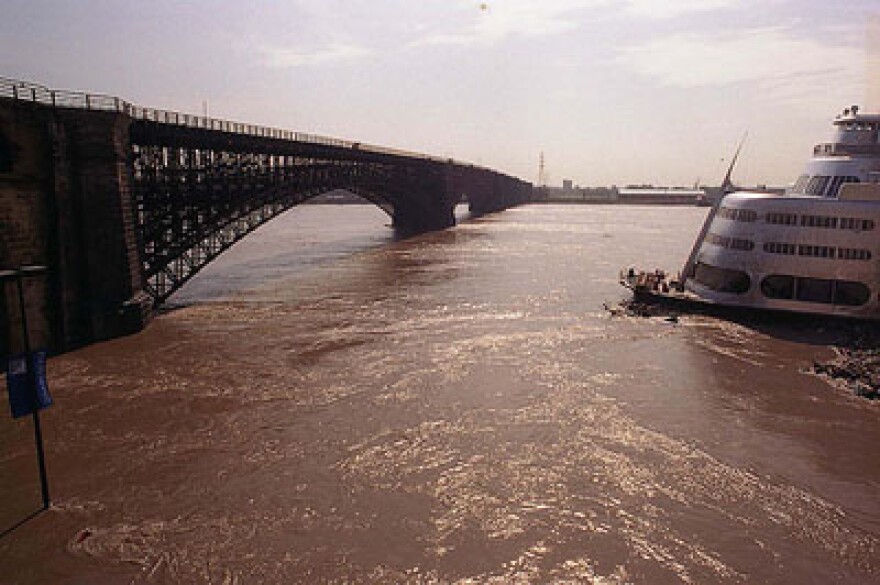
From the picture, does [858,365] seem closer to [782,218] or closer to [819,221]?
[819,221]

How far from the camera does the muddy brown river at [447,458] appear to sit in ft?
46.1

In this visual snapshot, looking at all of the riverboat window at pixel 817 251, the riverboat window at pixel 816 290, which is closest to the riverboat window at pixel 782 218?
the riverboat window at pixel 817 251

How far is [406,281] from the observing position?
55.6 m

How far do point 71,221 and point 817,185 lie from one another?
49.7 m

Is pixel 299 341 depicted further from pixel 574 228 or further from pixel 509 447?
pixel 574 228

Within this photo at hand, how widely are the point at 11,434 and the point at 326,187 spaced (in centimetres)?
5678

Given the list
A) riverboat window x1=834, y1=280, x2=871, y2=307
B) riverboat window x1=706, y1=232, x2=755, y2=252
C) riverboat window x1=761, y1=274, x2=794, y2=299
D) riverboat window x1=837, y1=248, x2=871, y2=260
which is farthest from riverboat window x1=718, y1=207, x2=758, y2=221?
riverboat window x1=834, y1=280, x2=871, y2=307

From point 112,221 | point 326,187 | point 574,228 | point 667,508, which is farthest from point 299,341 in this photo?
point 574,228

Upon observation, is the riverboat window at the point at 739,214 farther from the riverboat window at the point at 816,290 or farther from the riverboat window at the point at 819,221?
the riverboat window at the point at 816,290

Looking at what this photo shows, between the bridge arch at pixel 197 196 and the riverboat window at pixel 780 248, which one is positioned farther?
the bridge arch at pixel 197 196

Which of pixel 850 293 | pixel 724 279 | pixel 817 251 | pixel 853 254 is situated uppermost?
pixel 817 251

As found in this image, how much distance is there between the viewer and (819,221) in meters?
35.8

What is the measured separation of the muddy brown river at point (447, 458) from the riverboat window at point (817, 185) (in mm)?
10610

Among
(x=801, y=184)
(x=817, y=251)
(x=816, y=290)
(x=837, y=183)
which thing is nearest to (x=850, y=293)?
(x=816, y=290)
